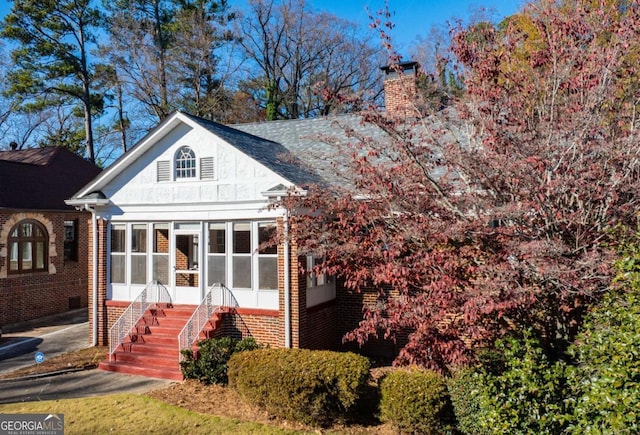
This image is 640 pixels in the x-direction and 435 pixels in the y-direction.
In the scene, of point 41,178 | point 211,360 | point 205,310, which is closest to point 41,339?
point 205,310

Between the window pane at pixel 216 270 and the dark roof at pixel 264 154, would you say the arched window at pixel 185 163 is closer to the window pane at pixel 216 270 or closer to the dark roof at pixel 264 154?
the dark roof at pixel 264 154

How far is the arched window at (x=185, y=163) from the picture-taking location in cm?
1251

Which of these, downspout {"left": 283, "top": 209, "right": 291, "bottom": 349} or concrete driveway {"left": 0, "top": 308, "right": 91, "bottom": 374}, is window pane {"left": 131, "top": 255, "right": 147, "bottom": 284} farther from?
downspout {"left": 283, "top": 209, "right": 291, "bottom": 349}

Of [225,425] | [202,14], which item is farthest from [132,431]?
[202,14]

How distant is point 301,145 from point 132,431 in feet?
32.3

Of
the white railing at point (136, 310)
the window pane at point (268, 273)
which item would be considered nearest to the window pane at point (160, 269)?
the white railing at point (136, 310)

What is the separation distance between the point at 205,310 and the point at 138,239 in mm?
3382

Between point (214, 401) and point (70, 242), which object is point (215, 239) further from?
point (70, 242)

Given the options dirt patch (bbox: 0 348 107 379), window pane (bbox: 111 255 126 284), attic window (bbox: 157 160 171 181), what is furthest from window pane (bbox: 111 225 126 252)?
dirt patch (bbox: 0 348 107 379)

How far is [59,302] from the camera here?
18.5 meters

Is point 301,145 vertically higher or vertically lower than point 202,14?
lower

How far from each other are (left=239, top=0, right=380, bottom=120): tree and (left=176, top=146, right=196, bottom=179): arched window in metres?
21.1

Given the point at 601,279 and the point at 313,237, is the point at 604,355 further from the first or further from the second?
the point at 313,237

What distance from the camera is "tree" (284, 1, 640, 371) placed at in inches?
215
